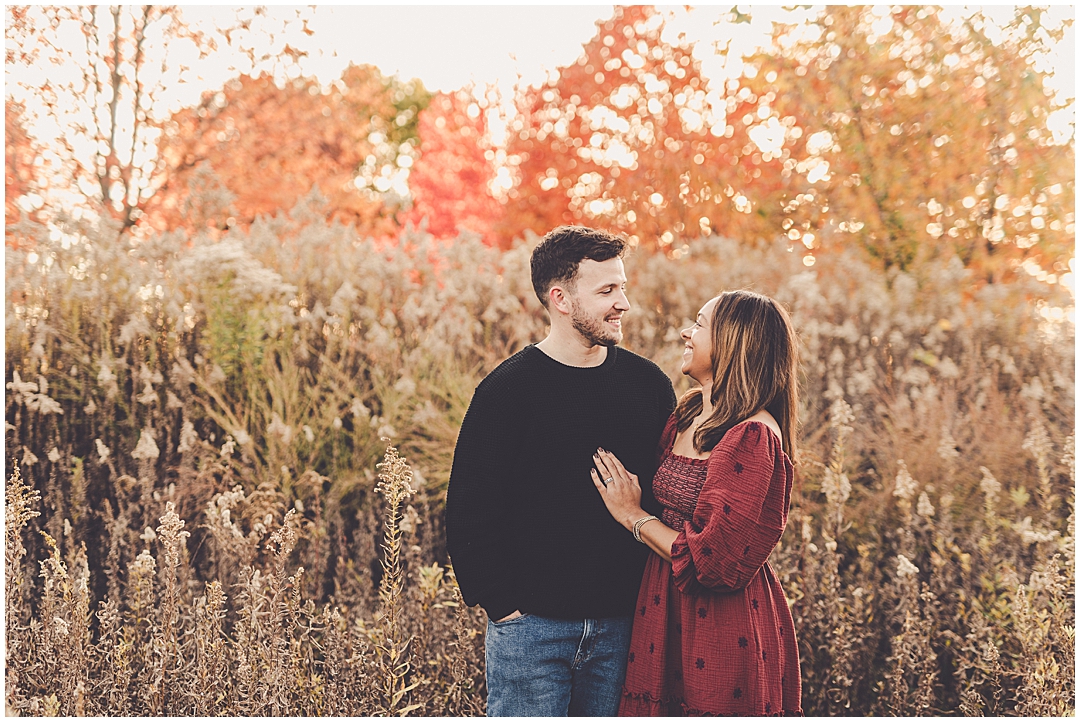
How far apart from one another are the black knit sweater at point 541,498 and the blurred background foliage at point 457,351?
0.62m

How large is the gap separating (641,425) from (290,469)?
8.26ft

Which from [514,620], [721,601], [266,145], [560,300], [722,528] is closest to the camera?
[722,528]

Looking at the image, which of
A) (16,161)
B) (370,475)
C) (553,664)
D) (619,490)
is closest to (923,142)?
(370,475)

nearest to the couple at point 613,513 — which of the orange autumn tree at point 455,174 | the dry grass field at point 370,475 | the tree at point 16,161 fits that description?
the dry grass field at point 370,475

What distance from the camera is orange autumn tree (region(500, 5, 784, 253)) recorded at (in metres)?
A: 8.11

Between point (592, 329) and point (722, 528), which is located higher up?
point (592, 329)

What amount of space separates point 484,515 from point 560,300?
689 mm

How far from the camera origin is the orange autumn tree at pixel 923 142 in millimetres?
6805

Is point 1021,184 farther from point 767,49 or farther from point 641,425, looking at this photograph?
point 641,425

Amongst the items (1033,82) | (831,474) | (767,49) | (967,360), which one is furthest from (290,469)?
(1033,82)

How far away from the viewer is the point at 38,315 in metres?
4.86

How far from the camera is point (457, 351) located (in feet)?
18.0

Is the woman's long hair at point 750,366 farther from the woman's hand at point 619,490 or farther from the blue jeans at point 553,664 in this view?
the blue jeans at point 553,664

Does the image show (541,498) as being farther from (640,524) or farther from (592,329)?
(592,329)
